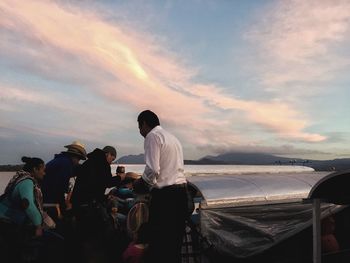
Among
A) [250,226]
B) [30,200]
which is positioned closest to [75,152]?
[30,200]

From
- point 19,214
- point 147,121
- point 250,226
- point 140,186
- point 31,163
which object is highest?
point 147,121

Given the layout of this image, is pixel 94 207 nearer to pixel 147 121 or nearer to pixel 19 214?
pixel 19 214

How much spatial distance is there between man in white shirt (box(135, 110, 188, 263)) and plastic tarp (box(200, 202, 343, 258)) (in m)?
2.40

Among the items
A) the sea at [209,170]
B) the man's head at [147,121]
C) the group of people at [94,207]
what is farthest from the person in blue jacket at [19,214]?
the sea at [209,170]

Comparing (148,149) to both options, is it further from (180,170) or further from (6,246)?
(6,246)

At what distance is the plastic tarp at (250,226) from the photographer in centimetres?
773

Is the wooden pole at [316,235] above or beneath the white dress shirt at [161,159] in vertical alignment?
beneath

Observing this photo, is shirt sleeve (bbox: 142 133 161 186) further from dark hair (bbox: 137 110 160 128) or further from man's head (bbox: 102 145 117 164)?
man's head (bbox: 102 145 117 164)

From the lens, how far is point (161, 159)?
5.29 m

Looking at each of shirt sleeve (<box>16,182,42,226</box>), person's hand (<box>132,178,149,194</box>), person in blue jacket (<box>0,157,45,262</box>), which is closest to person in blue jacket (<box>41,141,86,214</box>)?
person in blue jacket (<box>0,157,45,262</box>)

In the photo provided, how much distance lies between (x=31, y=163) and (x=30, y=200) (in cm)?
60

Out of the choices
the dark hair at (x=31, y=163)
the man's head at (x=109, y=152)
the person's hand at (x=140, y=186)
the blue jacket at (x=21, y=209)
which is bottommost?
the blue jacket at (x=21, y=209)

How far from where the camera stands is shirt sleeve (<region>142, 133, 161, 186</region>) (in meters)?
5.14

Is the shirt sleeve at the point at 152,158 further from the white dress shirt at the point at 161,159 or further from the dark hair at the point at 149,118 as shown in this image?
the dark hair at the point at 149,118
